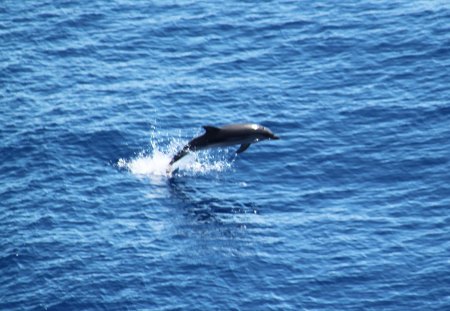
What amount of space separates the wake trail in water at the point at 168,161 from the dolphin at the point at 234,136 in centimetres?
239

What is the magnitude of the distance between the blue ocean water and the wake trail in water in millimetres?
142

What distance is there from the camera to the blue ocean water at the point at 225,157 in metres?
66.8

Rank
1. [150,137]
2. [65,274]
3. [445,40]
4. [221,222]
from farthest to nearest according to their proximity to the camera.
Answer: [445,40], [150,137], [221,222], [65,274]

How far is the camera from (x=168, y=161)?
7944 cm

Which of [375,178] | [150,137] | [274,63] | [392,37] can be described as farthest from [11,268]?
[392,37]

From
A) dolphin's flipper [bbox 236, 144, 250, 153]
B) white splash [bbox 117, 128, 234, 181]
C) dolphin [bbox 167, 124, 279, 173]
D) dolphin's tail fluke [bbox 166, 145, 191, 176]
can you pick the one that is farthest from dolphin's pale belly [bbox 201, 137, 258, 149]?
white splash [bbox 117, 128, 234, 181]

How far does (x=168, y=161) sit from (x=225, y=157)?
367 centimetres

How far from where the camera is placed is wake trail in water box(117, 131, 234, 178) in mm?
78562

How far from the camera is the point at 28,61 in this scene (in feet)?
303

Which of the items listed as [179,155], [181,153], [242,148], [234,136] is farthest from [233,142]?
[179,155]

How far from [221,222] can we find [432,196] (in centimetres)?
1245

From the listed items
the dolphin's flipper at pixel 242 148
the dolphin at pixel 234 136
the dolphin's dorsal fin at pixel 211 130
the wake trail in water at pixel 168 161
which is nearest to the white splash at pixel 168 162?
the wake trail in water at pixel 168 161

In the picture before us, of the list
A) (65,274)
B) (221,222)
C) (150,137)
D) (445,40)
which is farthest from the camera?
(445,40)

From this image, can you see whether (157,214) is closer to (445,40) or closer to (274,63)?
(274,63)
